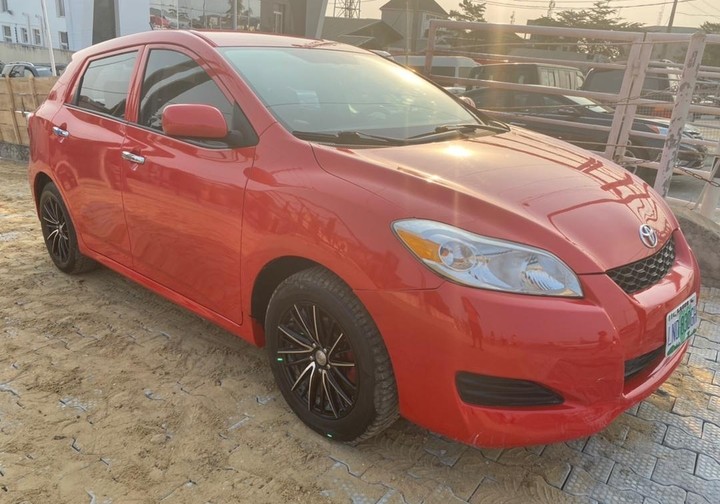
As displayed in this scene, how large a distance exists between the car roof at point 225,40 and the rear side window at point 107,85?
0.10m

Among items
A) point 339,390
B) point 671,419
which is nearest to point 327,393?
point 339,390

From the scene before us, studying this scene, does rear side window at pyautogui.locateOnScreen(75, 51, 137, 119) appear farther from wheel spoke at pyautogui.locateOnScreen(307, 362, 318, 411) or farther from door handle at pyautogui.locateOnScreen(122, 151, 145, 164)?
wheel spoke at pyautogui.locateOnScreen(307, 362, 318, 411)

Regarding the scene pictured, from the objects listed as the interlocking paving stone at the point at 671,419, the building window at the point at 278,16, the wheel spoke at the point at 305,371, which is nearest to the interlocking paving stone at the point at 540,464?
the interlocking paving stone at the point at 671,419

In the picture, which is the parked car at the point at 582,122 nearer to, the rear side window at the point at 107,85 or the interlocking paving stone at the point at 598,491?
the rear side window at the point at 107,85

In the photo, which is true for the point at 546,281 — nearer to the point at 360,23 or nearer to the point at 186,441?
the point at 186,441

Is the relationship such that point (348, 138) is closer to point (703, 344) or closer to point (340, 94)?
point (340, 94)

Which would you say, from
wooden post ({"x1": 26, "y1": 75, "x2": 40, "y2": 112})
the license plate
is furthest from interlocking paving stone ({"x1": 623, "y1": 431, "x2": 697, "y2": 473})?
wooden post ({"x1": 26, "y1": 75, "x2": 40, "y2": 112})

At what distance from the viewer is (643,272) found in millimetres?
2080

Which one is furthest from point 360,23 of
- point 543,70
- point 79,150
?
point 79,150

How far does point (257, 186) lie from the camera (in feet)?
7.73

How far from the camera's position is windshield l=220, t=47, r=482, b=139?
2.57 metres

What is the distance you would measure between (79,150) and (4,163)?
7.23 metres

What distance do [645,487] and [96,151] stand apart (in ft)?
10.7

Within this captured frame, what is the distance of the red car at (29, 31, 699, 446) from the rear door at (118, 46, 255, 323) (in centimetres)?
1
